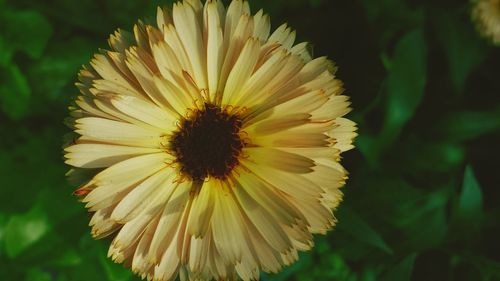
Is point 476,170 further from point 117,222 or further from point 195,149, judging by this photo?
point 117,222

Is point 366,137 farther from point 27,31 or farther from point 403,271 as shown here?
point 27,31

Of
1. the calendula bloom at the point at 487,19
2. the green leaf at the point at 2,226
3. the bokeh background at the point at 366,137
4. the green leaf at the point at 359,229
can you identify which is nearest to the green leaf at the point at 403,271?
the bokeh background at the point at 366,137

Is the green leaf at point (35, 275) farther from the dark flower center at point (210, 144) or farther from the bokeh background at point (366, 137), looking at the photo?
the dark flower center at point (210, 144)

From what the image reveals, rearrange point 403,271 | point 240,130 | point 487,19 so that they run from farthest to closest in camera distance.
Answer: point 487,19, point 403,271, point 240,130

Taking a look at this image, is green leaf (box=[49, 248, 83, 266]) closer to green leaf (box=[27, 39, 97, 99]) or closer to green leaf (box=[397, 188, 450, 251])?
green leaf (box=[27, 39, 97, 99])

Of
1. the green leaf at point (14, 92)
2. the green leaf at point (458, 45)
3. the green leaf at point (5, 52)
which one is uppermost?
the green leaf at point (5, 52)

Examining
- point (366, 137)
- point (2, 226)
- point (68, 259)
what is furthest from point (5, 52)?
point (366, 137)

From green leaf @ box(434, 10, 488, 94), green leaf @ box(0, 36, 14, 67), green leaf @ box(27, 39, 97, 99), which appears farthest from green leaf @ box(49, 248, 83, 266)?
green leaf @ box(434, 10, 488, 94)

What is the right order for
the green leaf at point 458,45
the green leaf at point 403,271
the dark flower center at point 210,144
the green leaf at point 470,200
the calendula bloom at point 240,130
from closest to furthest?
1. the calendula bloom at point 240,130
2. the dark flower center at point 210,144
3. the green leaf at point 403,271
4. the green leaf at point 470,200
5. the green leaf at point 458,45
